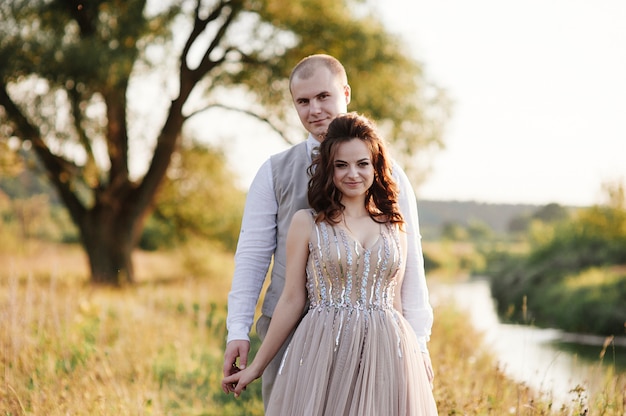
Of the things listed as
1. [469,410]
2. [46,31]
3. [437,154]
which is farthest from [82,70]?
[469,410]

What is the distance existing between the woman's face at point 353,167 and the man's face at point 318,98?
0.28 meters

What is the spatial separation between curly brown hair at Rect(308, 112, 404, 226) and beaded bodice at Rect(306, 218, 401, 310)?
5 centimetres

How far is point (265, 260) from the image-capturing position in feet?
9.26

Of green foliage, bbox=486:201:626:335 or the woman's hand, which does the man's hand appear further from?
green foliage, bbox=486:201:626:335

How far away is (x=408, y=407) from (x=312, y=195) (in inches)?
31.6

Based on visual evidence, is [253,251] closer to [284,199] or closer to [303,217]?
[284,199]

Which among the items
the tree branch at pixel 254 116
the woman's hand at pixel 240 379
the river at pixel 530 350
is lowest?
the river at pixel 530 350

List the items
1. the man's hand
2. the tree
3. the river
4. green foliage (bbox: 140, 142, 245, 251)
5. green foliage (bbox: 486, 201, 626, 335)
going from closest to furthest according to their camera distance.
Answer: the man's hand
the river
the tree
green foliage (bbox: 140, 142, 245, 251)
green foliage (bbox: 486, 201, 626, 335)

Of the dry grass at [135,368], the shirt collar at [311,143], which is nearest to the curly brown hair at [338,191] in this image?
the shirt collar at [311,143]

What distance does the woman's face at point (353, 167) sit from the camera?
2.46 m

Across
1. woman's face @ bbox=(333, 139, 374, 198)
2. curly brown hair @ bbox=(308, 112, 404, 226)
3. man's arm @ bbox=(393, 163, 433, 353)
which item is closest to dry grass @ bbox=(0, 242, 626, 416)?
man's arm @ bbox=(393, 163, 433, 353)

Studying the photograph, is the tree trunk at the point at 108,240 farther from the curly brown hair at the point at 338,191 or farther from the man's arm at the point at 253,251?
the curly brown hair at the point at 338,191

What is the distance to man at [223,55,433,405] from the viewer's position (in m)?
2.67

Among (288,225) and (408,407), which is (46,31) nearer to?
(288,225)
